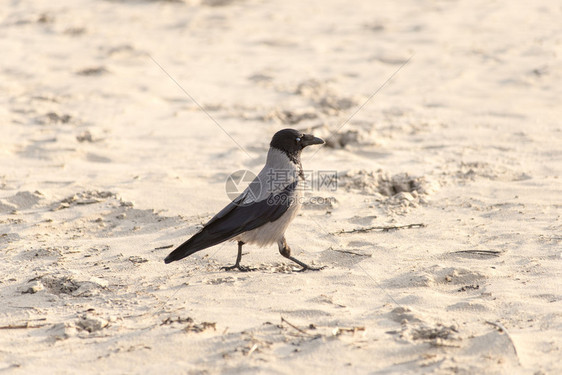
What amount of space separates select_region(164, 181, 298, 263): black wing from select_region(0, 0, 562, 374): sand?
10.7 inches

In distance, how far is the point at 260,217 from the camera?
5266mm

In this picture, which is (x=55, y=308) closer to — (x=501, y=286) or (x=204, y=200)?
(x=204, y=200)

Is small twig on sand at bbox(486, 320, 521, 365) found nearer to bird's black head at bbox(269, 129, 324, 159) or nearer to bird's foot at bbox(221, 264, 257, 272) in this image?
bird's foot at bbox(221, 264, 257, 272)

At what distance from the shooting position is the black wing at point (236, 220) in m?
4.89

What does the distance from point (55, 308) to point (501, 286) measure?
9.82 feet

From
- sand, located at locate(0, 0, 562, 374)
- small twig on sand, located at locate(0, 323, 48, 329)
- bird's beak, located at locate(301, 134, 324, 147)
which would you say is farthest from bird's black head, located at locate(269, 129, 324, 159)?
small twig on sand, located at locate(0, 323, 48, 329)

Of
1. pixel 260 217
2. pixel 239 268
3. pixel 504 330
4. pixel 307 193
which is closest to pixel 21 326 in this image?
pixel 239 268

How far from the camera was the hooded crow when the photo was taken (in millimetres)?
4953

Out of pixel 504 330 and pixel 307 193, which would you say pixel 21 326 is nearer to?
pixel 504 330

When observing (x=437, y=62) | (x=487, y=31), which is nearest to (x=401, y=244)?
(x=437, y=62)

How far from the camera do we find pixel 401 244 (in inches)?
217

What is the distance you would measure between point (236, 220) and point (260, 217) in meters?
0.21

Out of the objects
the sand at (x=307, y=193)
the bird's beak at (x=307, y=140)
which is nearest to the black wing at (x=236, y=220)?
the sand at (x=307, y=193)

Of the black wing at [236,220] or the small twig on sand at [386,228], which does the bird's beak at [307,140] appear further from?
the small twig on sand at [386,228]
